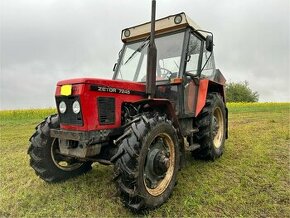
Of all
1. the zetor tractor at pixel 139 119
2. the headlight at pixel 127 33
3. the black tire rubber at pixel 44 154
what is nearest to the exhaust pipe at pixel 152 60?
the zetor tractor at pixel 139 119

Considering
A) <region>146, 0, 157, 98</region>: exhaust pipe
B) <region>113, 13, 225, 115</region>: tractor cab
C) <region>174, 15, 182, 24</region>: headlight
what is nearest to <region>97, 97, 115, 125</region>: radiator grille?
<region>146, 0, 157, 98</region>: exhaust pipe

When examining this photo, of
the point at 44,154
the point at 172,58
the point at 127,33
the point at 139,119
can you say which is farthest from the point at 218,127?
the point at 44,154

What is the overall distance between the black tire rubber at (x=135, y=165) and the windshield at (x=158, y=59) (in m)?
1.58

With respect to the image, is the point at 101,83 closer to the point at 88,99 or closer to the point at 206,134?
the point at 88,99

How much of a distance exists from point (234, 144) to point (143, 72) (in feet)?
10.6

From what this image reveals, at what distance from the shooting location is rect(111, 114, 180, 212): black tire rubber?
10.2 ft

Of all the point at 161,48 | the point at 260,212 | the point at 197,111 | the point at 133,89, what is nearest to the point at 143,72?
the point at 161,48

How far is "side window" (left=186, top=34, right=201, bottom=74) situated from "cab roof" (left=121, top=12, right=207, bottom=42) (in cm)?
19

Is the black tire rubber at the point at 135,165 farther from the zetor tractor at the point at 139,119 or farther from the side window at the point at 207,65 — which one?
the side window at the point at 207,65

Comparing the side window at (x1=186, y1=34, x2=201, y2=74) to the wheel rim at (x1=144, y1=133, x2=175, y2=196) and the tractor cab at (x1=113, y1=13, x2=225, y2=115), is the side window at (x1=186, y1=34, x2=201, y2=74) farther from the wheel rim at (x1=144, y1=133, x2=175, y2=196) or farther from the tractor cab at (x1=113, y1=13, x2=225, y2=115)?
the wheel rim at (x1=144, y1=133, x2=175, y2=196)

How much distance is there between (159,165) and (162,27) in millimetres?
2363

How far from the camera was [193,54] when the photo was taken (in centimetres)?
485

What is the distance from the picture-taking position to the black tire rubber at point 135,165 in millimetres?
3096

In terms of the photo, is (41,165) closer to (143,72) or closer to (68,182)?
(68,182)
